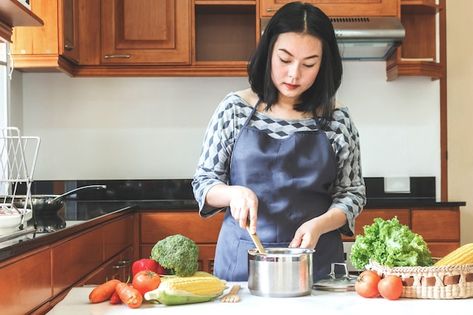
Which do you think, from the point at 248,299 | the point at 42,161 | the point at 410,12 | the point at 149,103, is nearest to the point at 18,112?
the point at 42,161

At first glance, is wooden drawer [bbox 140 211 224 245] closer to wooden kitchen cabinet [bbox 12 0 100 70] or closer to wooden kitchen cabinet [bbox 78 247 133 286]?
wooden kitchen cabinet [bbox 78 247 133 286]

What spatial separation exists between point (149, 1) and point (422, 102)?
1.65m

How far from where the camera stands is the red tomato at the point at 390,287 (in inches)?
54.6

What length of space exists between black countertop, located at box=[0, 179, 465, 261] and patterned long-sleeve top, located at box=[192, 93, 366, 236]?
0.51m

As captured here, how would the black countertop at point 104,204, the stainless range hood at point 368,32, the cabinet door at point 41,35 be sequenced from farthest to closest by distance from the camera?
1. the stainless range hood at point 368,32
2. the cabinet door at point 41,35
3. the black countertop at point 104,204

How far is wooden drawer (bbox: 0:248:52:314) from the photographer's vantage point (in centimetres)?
166

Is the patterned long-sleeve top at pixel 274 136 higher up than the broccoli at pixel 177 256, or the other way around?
the patterned long-sleeve top at pixel 274 136

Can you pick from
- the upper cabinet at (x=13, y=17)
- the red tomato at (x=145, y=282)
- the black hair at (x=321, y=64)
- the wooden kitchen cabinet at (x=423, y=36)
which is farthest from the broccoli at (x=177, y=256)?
the wooden kitchen cabinet at (x=423, y=36)

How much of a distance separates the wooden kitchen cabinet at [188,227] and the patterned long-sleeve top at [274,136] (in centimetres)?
149

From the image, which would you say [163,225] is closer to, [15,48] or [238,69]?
[238,69]

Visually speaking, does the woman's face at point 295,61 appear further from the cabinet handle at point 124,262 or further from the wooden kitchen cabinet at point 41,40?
the wooden kitchen cabinet at point 41,40

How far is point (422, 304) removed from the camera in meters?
1.36

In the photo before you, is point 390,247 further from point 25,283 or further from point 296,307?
Result: point 25,283

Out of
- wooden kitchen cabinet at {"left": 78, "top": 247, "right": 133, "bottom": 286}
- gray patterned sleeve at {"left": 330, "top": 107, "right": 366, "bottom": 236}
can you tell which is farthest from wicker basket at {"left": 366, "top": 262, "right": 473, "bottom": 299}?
wooden kitchen cabinet at {"left": 78, "top": 247, "right": 133, "bottom": 286}
